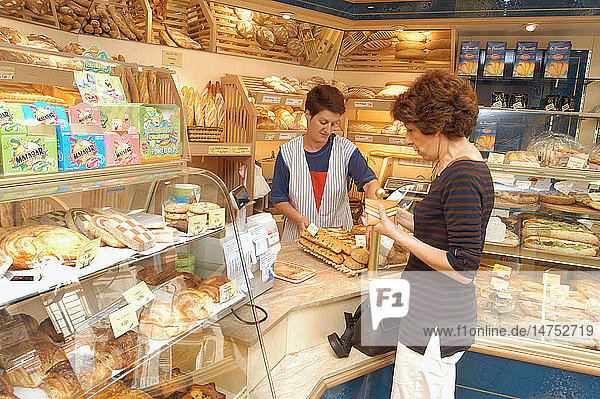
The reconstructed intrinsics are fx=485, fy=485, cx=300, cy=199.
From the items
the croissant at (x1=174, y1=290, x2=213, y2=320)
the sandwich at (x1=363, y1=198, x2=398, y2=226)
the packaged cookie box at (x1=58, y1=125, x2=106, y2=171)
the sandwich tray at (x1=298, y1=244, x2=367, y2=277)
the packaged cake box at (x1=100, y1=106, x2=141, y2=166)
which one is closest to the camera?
the packaged cookie box at (x1=58, y1=125, x2=106, y2=171)

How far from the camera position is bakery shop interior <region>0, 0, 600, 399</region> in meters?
1.39

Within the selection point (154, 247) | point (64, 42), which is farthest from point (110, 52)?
point (154, 247)

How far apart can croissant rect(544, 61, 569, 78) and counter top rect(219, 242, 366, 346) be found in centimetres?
219

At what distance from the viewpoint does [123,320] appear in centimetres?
151

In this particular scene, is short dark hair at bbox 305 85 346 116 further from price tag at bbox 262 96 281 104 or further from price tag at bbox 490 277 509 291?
price tag at bbox 490 277 509 291

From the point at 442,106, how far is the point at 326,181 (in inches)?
63.1

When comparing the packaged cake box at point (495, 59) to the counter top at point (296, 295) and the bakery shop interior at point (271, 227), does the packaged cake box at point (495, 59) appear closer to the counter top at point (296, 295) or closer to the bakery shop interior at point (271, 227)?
the bakery shop interior at point (271, 227)

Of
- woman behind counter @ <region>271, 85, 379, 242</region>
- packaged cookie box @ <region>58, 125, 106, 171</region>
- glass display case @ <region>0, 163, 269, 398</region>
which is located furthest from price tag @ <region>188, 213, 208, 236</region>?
woman behind counter @ <region>271, 85, 379, 242</region>

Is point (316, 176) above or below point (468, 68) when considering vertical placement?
below

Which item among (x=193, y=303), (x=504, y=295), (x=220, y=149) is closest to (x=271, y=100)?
(x=220, y=149)

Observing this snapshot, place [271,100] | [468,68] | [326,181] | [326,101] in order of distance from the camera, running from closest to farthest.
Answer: [326,101]
[326,181]
[468,68]
[271,100]

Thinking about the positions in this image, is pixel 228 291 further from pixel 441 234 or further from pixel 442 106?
pixel 442 106

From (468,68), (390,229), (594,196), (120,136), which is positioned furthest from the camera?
(468,68)

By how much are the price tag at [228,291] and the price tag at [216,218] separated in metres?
0.22
